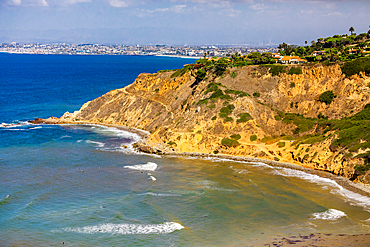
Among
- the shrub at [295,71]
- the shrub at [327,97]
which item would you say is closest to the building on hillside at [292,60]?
the shrub at [295,71]

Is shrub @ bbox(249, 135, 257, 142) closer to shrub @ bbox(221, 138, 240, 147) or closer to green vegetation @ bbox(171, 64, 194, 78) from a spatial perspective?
shrub @ bbox(221, 138, 240, 147)

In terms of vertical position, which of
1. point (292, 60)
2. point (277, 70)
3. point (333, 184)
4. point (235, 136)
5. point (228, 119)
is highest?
point (292, 60)

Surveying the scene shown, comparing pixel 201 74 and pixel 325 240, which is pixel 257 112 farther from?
pixel 325 240

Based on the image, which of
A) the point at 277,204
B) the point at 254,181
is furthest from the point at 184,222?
the point at 254,181

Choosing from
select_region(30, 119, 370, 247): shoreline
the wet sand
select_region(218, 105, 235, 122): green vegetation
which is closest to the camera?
the wet sand

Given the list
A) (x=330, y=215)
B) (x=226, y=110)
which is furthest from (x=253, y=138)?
(x=330, y=215)

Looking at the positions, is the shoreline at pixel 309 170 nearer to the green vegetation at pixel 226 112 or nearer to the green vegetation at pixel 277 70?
the green vegetation at pixel 226 112

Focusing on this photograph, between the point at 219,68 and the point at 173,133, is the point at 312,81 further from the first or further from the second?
the point at 173,133

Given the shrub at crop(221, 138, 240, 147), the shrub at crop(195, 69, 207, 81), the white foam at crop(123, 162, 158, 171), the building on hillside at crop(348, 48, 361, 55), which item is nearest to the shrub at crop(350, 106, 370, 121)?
the shrub at crop(221, 138, 240, 147)
